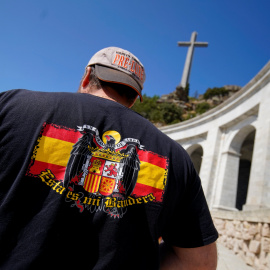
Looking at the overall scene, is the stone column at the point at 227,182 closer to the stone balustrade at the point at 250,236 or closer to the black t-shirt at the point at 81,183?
the stone balustrade at the point at 250,236

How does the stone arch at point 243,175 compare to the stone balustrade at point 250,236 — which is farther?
the stone arch at point 243,175

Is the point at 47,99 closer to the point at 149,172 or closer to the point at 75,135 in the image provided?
the point at 75,135

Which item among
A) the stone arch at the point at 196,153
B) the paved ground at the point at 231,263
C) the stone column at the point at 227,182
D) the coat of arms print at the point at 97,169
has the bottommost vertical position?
the paved ground at the point at 231,263

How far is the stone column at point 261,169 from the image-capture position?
346 inches

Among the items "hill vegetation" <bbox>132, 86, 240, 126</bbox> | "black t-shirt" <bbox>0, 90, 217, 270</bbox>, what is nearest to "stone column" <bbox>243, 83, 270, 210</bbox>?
"black t-shirt" <bbox>0, 90, 217, 270</bbox>

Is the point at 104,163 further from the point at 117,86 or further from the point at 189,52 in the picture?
the point at 189,52

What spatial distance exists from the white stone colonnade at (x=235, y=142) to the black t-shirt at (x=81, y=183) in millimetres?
9069

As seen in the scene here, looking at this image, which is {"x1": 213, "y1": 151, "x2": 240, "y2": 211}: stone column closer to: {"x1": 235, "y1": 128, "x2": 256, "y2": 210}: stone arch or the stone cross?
{"x1": 235, "y1": 128, "x2": 256, "y2": 210}: stone arch

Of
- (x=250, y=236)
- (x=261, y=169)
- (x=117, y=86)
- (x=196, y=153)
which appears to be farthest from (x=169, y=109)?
(x=117, y=86)

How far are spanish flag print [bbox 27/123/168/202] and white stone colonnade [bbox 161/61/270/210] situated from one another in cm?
905

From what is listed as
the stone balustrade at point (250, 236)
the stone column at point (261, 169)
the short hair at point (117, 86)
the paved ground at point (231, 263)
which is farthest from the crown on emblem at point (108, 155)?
the stone column at point (261, 169)

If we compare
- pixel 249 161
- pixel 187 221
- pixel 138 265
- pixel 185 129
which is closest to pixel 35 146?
pixel 138 265

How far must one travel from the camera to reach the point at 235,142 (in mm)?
13445

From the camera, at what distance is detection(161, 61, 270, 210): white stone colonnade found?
30.5ft
